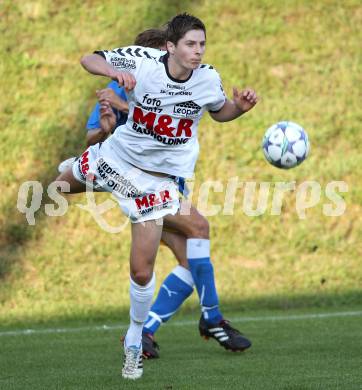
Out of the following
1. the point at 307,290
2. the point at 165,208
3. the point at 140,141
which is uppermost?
the point at 140,141

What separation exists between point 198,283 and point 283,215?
4.20 m

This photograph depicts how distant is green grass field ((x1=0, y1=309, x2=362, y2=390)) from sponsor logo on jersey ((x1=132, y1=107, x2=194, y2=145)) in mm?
1242

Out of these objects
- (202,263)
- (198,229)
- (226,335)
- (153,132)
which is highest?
(153,132)

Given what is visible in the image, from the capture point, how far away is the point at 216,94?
5234mm

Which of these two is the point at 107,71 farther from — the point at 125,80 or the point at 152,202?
the point at 152,202

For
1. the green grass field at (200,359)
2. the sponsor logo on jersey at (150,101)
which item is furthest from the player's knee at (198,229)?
the sponsor logo on jersey at (150,101)

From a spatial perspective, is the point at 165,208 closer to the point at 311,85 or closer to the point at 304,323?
the point at 304,323

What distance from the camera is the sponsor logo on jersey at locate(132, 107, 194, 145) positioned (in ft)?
16.9

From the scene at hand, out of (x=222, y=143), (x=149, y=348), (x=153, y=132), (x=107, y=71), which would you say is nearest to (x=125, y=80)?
(x=107, y=71)

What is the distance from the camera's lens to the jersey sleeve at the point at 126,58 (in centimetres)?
516

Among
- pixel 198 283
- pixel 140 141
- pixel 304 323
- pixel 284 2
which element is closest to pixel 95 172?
pixel 140 141

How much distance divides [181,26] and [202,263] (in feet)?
5.05

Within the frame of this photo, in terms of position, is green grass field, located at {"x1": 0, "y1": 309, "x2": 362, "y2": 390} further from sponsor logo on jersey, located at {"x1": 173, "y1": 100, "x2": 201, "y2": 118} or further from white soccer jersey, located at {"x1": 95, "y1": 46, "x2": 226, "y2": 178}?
sponsor logo on jersey, located at {"x1": 173, "y1": 100, "x2": 201, "y2": 118}

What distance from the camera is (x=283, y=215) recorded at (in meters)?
9.94
